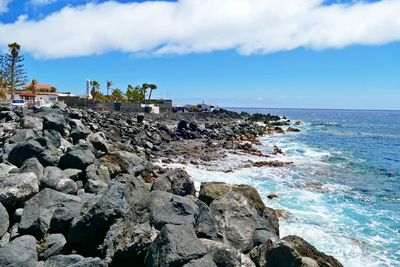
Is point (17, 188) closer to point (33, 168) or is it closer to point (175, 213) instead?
point (33, 168)

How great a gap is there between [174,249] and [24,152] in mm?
8215

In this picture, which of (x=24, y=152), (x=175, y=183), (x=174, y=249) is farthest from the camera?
Result: (x=24, y=152)

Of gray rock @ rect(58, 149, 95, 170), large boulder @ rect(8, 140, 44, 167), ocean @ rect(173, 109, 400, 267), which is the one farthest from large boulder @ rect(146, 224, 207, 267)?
large boulder @ rect(8, 140, 44, 167)

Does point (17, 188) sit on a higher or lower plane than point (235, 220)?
higher

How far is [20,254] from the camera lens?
693 centimetres

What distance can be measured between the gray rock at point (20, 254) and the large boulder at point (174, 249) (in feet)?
6.99

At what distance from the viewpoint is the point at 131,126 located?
36000 mm

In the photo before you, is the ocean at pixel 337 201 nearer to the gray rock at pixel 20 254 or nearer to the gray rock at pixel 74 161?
the gray rock at pixel 74 161

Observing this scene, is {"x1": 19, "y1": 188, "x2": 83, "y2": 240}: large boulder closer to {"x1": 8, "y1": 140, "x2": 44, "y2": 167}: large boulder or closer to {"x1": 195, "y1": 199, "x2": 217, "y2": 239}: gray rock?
{"x1": 195, "y1": 199, "x2": 217, "y2": 239}: gray rock

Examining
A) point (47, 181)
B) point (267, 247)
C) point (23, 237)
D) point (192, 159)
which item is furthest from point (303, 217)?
point (192, 159)

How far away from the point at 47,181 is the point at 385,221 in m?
13.4

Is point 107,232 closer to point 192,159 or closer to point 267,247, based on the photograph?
point 267,247

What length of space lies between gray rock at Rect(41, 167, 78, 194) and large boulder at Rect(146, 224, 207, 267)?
430cm

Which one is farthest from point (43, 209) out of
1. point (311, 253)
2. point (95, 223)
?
point (311, 253)
